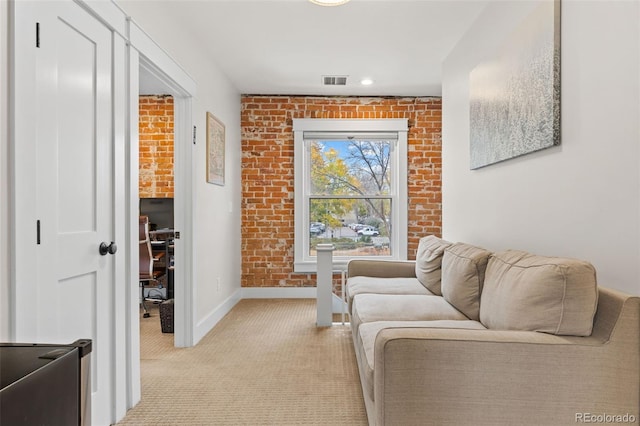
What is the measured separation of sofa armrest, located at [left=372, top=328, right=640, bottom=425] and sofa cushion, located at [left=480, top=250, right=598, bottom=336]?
0.09 meters

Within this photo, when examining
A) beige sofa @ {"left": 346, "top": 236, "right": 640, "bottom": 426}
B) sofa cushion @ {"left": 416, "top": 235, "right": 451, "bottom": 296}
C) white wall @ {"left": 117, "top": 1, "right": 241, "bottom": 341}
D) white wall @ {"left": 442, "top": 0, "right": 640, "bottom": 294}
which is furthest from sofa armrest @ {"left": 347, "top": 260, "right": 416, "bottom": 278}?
beige sofa @ {"left": 346, "top": 236, "right": 640, "bottom": 426}

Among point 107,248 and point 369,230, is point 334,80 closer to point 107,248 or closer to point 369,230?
point 369,230

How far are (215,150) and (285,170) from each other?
136cm

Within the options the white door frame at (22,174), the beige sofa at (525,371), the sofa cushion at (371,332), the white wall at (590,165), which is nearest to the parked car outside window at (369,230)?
the white wall at (590,165)

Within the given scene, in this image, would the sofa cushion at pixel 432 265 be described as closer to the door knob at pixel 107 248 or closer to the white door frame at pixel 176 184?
the white door frame at pixel 176 184

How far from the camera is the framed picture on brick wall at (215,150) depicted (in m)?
3.75

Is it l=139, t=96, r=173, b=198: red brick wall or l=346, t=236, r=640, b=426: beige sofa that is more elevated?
l=139, t=96, r=173, b=198: red brick wall

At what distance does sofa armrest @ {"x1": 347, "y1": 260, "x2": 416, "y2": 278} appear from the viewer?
11.9 feet

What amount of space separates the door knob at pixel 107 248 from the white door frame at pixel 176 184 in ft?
0.62

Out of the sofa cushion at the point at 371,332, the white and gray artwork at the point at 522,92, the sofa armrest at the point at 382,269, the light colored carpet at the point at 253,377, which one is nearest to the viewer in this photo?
the sofa cushion at the point at 371,332

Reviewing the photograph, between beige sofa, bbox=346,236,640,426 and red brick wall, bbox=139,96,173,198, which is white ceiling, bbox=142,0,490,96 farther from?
beige sofa, bbox=346,236,640,426

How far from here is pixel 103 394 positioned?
203 cm

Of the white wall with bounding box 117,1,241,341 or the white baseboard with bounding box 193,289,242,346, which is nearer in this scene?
the white wall with bounding box 117,1,241,341

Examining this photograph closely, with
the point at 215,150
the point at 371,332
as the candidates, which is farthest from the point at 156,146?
the point at 371,332
